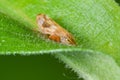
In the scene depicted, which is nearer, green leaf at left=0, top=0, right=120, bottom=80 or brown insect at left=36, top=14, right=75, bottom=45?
green leaf at left=0, top=0, right=120, bottom=80

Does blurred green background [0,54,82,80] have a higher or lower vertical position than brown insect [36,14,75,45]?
lower

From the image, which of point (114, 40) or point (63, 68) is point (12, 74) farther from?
point (114, 40)

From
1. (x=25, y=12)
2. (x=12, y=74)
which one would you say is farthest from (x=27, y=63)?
(x=25, y=12)

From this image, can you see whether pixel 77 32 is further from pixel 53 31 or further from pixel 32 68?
pixel 32 68

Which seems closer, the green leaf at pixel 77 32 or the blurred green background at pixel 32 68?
the green leaf at pixel 77 32

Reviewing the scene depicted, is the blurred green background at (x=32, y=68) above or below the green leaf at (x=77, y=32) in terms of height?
below

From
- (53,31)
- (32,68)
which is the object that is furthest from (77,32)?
(32,68)
